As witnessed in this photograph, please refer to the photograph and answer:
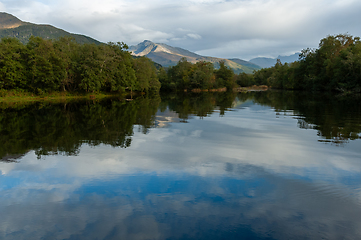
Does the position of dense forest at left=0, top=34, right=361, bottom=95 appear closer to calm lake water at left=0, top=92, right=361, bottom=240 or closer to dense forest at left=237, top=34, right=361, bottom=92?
dense forest at left=237, top=34, right=361, bottom=92

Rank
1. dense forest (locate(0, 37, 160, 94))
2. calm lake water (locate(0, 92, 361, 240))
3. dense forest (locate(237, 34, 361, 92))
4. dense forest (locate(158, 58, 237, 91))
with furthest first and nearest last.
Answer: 1. dense forest (locate(158, 58, 237, 91))
2. dense forest (locate(237, 34, 361, 92))
3. dense forest (locate(0, 37, 160, 94))
4. calm lake water (locate(0, 92, 361, 240))

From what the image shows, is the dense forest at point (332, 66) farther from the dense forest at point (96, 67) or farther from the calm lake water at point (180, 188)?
the calm lake water at point (180, 188)

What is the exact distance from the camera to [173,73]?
407ft

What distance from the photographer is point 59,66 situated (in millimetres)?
51781

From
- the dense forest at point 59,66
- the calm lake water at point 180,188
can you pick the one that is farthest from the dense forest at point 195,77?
the calm lake water at point 180,188

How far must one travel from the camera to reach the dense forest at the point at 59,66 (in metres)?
49.1

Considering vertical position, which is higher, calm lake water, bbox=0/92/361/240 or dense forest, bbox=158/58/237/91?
dense forest, bbox=158/58/237/91

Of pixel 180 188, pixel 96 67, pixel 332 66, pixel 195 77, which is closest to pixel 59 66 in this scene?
pixel 96 67

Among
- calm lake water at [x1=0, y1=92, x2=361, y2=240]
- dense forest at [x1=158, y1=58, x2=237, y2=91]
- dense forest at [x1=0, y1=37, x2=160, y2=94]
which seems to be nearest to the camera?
calm lake water at [x1=0, y1=92, x2=361, y2=240]

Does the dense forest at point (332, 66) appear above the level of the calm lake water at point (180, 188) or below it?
above

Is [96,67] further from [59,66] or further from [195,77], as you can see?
[195,77]

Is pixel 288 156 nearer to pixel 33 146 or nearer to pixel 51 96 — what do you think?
pixel 33 146

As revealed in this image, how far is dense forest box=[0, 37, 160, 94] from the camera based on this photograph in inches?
1934

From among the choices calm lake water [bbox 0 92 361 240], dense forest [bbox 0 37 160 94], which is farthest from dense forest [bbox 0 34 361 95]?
calm lake water [bbox 0 92 361 240]
